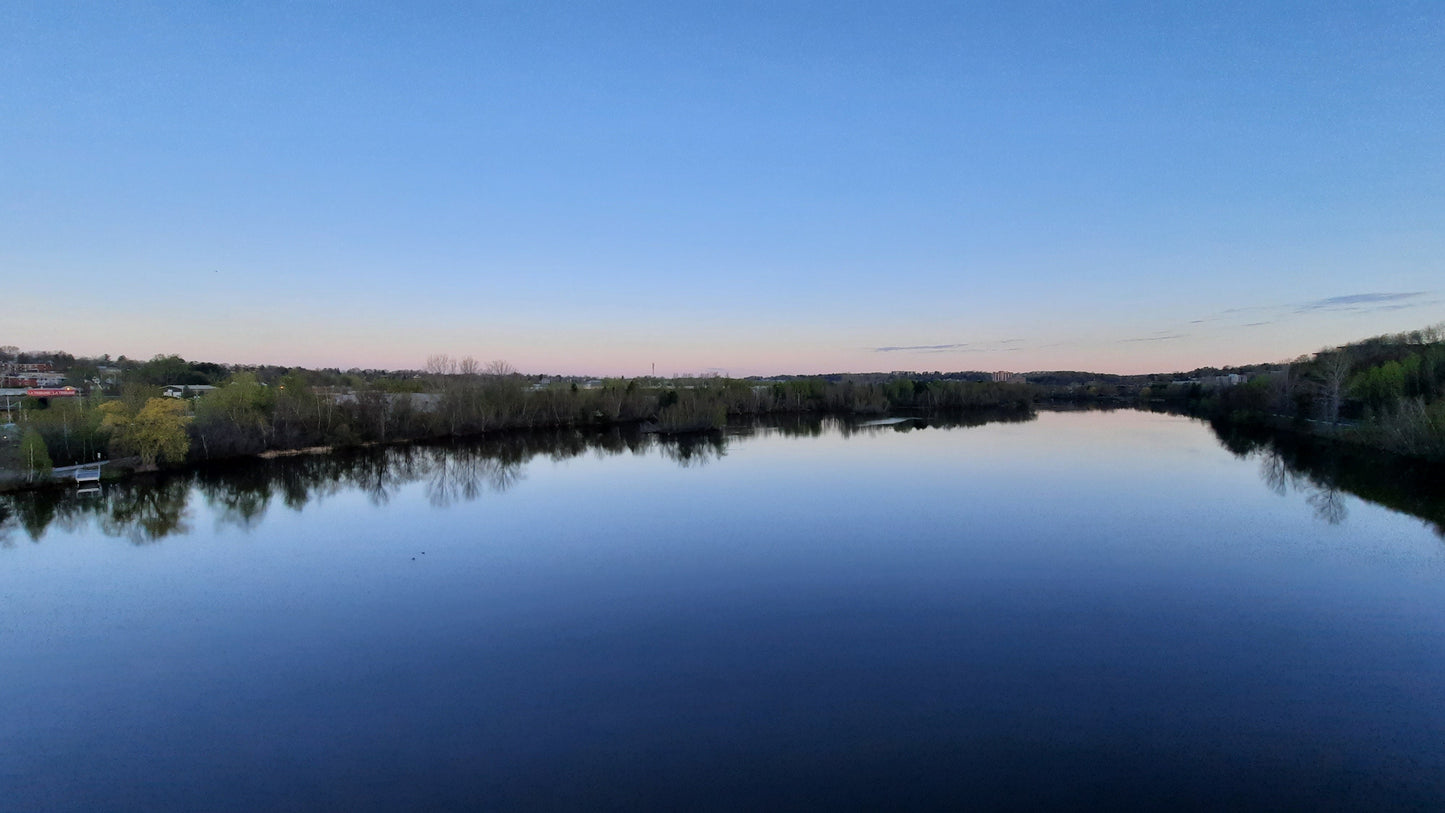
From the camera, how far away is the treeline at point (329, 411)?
19.3m

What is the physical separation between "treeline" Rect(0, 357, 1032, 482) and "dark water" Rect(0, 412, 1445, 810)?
18.7ft

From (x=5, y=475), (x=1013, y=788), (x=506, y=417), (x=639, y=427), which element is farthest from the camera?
(x=639, y=427)

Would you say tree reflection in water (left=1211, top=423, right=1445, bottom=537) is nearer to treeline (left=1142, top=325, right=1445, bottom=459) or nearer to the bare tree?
treeline (left=1142, top=325, right=1445, bottom=459)

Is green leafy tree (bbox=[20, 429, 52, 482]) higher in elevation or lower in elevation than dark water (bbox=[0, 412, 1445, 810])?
higher

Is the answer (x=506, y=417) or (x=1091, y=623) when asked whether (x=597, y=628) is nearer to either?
(x=1091, y=623)

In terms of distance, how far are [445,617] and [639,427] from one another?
3138cm

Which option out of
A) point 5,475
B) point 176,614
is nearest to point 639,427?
point 5,475

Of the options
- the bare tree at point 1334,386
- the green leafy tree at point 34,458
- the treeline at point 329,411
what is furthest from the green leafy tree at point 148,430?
the bare tree at point 1334,386

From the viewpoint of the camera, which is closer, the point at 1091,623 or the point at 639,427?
A: the point at 1091,623

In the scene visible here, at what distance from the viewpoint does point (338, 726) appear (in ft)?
18.2

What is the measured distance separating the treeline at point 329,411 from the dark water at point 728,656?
5706 mm

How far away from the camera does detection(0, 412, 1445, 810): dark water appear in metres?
4.78

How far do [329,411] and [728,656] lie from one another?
26.9 meters

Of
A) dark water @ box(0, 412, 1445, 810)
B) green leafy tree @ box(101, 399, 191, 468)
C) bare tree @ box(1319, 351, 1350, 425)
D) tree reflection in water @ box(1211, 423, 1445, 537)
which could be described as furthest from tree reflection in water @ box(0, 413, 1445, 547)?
bare tree @ box(1319, 351, 1350, 425)
